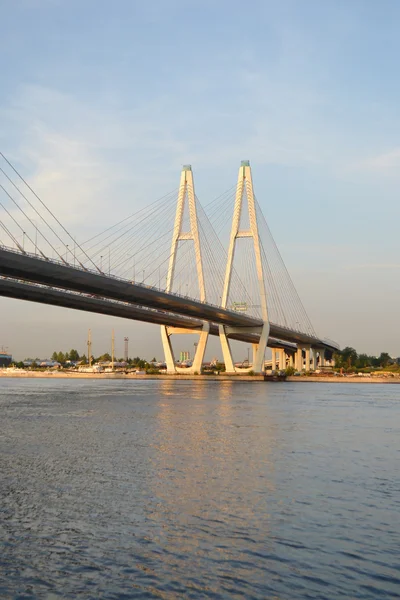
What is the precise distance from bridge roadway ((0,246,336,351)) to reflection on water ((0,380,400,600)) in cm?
2144

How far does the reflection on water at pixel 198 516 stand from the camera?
7438mm

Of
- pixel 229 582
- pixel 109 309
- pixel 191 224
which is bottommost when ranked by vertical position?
pixel 229 582

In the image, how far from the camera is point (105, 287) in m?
50.0

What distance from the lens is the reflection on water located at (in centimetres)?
744

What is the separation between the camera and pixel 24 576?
24.6 ft

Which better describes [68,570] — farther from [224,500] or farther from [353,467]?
[353,467]

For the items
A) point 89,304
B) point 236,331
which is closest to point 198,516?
point 89,304

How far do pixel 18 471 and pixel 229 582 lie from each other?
7.46m

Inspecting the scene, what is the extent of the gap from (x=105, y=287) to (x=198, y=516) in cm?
4058

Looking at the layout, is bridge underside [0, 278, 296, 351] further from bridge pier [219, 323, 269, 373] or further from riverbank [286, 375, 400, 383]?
riverbank [286, 375, 400, 383]

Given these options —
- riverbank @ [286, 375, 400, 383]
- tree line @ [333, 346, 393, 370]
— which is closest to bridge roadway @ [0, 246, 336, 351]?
riverbank @ [286, 375, 400, 383]

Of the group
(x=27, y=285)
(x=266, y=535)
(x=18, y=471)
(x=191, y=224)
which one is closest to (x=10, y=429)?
(x=18, y=471)

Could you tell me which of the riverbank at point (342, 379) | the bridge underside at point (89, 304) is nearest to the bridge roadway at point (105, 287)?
the bridge underside at point (89, 304)

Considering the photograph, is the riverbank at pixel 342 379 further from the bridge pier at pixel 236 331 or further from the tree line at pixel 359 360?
the tree line at pixel 359 360
